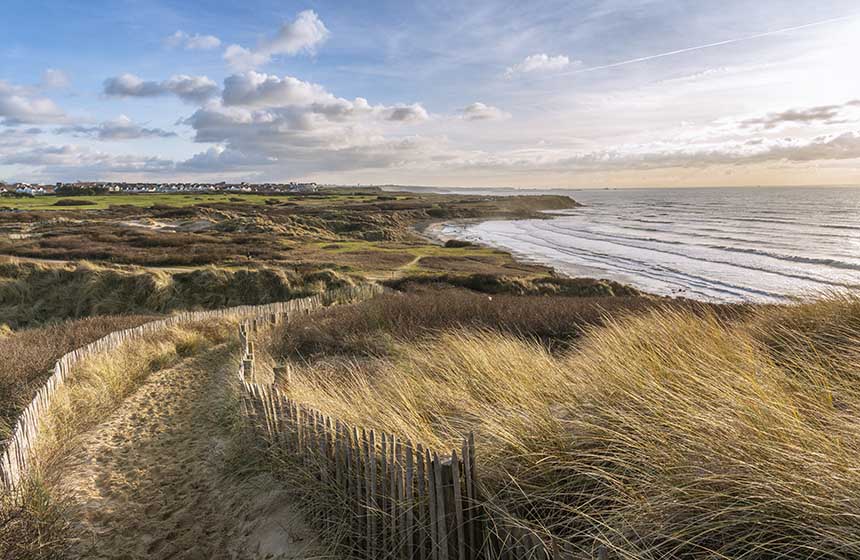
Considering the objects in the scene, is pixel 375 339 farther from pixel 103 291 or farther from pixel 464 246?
pixel 464 246

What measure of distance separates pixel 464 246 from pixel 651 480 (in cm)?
4767

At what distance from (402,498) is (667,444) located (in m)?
2.03

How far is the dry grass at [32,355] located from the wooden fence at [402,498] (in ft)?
17.6

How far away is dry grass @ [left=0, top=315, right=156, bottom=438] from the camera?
8.23 m

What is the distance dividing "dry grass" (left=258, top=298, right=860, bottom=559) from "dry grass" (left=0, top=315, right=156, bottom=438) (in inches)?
227

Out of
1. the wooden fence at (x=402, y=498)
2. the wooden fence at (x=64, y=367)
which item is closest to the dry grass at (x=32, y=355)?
the wooden fence at (x=64, y=367)

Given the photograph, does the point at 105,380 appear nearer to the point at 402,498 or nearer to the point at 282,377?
the point at 282,377

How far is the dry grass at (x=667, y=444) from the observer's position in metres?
2.66

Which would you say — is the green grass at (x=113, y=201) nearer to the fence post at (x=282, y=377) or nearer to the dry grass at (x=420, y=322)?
the dry grass at (x=420, y=322)

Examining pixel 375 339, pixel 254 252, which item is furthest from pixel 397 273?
pixel 375 339

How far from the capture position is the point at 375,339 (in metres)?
12.5

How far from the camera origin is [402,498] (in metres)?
4.02

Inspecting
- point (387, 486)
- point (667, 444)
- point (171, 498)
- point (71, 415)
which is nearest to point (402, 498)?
point (387, 486)

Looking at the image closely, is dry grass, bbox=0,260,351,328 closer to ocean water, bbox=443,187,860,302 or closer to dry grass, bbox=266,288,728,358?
dry grass, bbox=266,288,728,358
